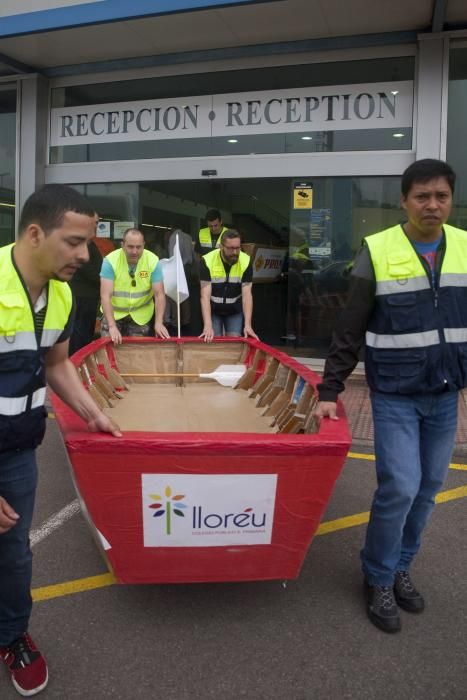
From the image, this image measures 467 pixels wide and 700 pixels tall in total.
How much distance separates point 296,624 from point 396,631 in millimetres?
445

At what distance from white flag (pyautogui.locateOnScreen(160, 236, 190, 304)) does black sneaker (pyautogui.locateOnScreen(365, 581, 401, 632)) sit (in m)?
3.81

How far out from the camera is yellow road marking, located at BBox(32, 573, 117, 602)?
3.10 meters

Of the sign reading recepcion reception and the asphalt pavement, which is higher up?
the sign reading recepcion reception

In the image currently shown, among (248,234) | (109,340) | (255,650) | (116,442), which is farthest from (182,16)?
(255,650)

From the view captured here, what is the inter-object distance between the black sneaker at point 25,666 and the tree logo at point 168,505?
2.24 feet

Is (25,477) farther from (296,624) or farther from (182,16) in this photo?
(182,16)

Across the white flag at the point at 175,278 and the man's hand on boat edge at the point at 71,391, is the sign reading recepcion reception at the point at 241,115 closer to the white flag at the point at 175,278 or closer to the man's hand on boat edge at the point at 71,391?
the white flag at the point at 175,278

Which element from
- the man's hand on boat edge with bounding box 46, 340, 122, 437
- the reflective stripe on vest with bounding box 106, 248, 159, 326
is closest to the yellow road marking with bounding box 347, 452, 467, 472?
the reflective stripe on vest with bounding box 106, 248, 159, 326

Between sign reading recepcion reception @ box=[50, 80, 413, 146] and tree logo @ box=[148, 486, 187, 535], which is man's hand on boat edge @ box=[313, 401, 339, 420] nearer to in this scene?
tree logo @ box=[148, 486, 187, 535]

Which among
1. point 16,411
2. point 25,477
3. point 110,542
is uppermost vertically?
point 16,411

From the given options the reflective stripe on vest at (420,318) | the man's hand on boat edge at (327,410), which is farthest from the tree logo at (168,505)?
the reflective stripe on vest at (420,318)

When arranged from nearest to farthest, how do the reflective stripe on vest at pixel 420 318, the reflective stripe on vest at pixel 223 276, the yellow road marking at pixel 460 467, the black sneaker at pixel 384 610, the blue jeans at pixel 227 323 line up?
the reflective stripe on vest at pixel 420 318 < the black sneaker at pixel 384 610 < the yellow road marking at pixel 460 467 < the reflective stripe on vest at pixel 223 276 < the blue jeans at pixel 227 323

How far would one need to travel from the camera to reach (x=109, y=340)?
551 cm

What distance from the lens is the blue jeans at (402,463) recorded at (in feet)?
9.09
